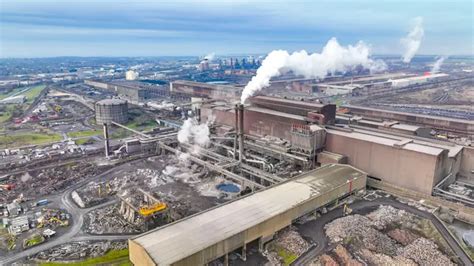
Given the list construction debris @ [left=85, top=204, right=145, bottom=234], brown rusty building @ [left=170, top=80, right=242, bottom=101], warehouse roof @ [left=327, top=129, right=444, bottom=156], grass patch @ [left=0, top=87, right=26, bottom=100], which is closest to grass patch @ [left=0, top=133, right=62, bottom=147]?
construction debris @ [left=85, top=204, right=145, bottom=234]

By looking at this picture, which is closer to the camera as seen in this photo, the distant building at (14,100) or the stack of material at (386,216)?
the stack of material at (386,216)

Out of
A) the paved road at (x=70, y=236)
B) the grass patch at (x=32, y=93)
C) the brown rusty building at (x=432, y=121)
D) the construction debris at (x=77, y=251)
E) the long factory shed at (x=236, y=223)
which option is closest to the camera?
the long factory shed at (x=236, y=223)

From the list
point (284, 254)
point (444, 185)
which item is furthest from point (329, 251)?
point (444, 185)

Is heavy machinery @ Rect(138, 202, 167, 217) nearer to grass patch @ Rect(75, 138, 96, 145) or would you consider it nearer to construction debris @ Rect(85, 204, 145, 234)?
construction debris @ Rect(85, 204, 145, 234)

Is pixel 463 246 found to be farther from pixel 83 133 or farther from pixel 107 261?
pixel 83 133

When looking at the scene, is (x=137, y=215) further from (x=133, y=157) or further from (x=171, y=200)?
(x=133, y=157)

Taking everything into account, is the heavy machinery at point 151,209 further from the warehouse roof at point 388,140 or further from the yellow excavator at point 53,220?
A: the warehouse roof at point 388,140

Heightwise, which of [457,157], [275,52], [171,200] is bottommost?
[171,200]

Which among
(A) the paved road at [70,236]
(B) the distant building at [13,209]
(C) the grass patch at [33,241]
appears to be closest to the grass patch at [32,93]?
(B) the distant building at [13,209]
